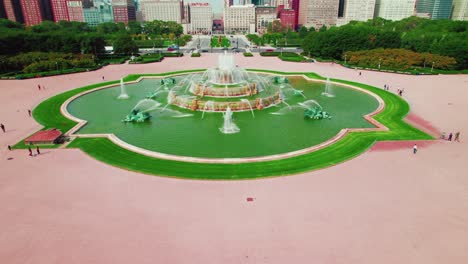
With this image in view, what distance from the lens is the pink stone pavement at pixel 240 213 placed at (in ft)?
49.4

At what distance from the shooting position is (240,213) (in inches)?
713

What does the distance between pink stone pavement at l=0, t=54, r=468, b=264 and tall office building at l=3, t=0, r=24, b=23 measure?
642 ft

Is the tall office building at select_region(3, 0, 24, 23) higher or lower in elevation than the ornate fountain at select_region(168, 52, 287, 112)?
→ higher

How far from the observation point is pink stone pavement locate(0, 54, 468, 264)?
15055 millimetres

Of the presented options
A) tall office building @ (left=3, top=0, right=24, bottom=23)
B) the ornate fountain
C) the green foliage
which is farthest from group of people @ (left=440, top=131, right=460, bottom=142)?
tall office building @ (left=3, top=0, right=24, bottom=23)

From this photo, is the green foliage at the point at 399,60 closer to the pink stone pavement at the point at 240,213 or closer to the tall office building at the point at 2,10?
the pink stone pavement at the point at 240,213

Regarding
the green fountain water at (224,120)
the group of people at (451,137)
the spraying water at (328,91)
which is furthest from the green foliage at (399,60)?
the group of people at (451,137)

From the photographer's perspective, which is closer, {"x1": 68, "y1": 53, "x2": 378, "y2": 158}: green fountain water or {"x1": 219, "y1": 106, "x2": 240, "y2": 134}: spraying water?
{"x1": 68, "y1": 53, "x2": 378, "y2": 158}: green fountain water

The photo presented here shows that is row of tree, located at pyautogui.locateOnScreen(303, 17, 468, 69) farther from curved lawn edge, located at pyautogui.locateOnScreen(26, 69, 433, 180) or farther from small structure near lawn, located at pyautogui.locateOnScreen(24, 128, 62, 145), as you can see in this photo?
small structure near lawn, located at pyautogui.locateOnScreen(24, 128, 62, 145)

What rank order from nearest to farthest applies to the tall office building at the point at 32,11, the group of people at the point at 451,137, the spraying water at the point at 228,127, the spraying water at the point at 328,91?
the group of people at the point at 451,137
the spraying water at the point at 228,127
the spraying water at the point at 328,91
the tall office building at the point at 32,11

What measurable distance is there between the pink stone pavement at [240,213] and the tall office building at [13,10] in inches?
7707

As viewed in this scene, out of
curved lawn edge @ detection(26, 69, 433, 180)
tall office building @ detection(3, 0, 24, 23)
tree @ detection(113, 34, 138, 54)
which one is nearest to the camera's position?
curved lawn edge @ detection(26, 69, 433, 180)

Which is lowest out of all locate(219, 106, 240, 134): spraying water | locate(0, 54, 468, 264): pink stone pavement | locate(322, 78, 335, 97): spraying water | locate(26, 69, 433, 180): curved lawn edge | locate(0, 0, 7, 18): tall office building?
locate(0, 54, 468, 264): pink stone pavement

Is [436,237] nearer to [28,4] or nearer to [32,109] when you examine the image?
[32,109]
